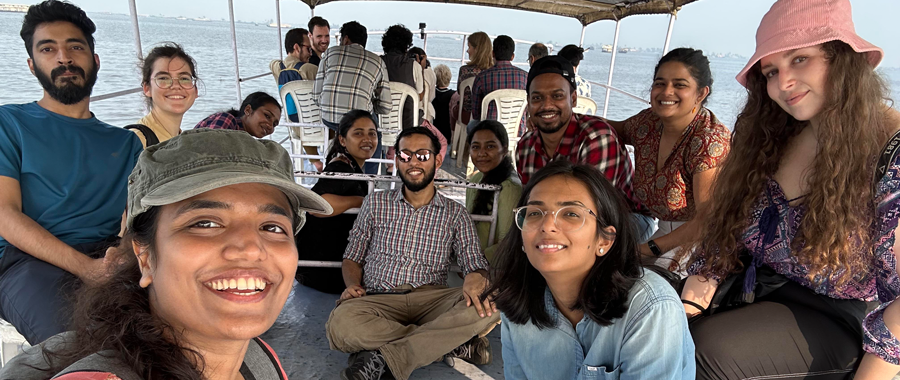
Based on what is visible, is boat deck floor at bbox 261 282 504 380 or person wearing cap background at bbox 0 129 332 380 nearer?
person wearing cap background at bbox 0 129 332 380

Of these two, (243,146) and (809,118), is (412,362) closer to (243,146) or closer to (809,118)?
(243,146)

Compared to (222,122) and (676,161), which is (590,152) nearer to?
(676,161)

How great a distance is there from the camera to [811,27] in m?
1.45

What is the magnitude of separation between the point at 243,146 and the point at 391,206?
1.70m

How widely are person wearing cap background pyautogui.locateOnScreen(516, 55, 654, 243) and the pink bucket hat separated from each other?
953 mm

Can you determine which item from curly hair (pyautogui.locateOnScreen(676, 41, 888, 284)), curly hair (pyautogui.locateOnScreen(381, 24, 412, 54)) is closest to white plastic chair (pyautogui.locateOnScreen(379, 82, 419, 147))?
curly hair (pyautogui.locateOnScreen(381, 24, 412, 54))

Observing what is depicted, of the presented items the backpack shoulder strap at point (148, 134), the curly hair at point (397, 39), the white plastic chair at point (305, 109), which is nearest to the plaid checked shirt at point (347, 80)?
the white plastic chair at point (305, 109)

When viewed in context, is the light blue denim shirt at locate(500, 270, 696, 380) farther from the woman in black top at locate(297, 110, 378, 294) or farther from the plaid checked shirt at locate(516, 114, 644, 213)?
the woman in black top at locate(297, 110, 378, 294)

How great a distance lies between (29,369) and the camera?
2.76ft

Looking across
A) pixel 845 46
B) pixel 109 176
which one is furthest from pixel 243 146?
pixel 845 46

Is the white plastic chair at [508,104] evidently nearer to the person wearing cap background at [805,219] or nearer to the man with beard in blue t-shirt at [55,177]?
the person wearing cap background at [805,219]

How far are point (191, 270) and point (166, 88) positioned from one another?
2.06 meters

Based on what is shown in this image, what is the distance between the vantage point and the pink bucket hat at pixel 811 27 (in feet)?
4.66

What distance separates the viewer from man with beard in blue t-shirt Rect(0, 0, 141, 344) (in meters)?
1.74
